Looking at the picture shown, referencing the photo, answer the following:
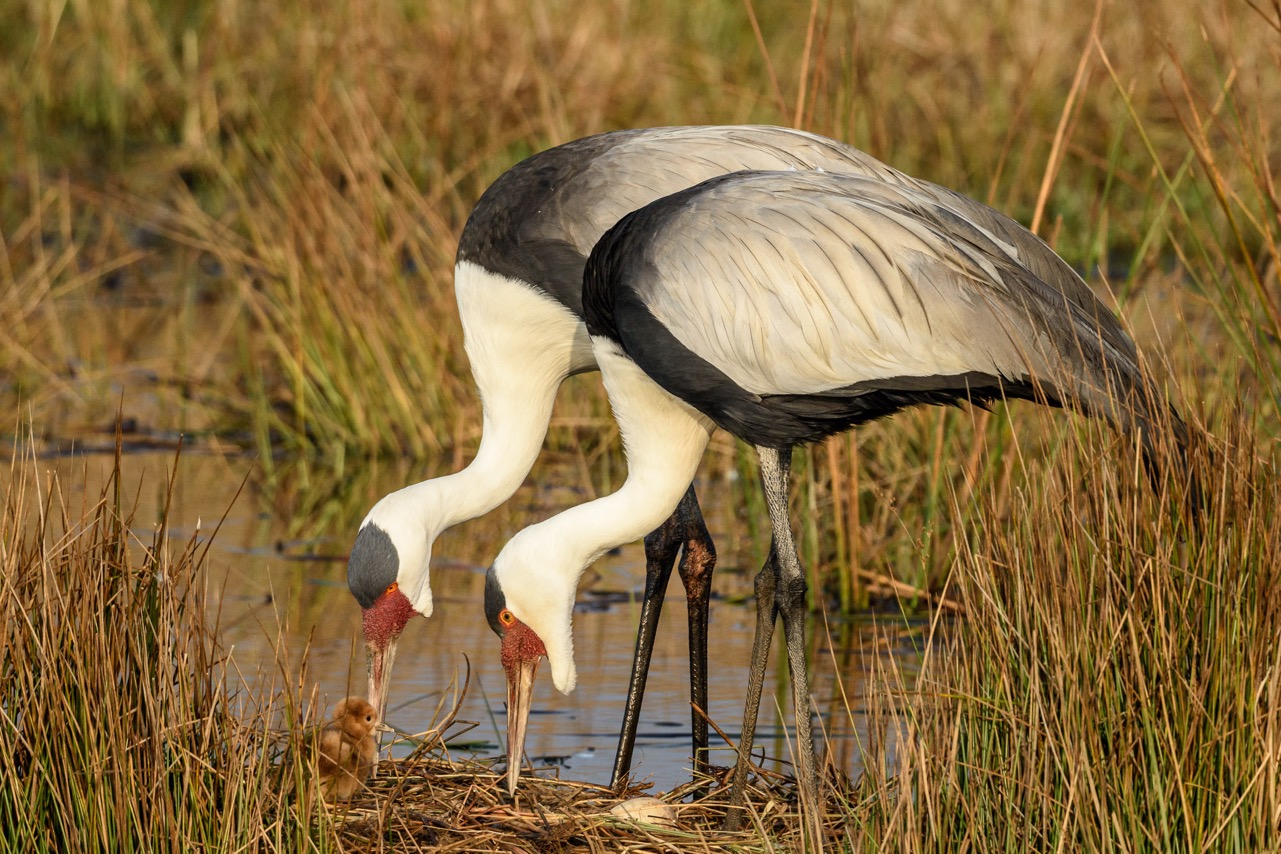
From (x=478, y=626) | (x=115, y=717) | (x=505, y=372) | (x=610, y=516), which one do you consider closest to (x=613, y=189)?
(x=505, y=372)

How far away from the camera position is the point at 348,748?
4.72 m

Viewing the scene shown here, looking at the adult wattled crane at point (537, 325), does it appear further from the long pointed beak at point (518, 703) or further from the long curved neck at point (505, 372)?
the long pointed beak at point (518, 703)

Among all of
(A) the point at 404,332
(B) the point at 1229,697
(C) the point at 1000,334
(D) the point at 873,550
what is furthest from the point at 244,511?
(B) the point at 1229,697

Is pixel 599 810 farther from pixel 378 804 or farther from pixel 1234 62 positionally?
pixel 1234 62

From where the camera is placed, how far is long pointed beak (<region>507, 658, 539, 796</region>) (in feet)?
16.2

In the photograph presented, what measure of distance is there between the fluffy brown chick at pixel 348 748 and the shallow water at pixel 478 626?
0.79ft

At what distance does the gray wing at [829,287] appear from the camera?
475 cm

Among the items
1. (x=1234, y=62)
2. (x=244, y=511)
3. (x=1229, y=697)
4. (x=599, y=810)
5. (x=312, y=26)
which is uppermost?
(x=312, y=26)

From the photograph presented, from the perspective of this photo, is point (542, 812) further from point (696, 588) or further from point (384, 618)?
point (696, 588)

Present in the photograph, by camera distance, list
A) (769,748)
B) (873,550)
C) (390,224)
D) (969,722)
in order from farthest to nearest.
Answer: (390,224) < (873,550) < (769,748) < (969,722)

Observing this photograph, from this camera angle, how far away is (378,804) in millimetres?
4754

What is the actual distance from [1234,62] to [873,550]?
2217mm

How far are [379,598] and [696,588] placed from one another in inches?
39.3

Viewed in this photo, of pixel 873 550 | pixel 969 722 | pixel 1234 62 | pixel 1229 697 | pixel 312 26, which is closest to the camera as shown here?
pixel 1229 697
